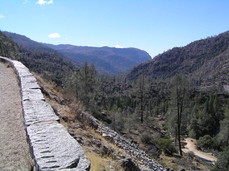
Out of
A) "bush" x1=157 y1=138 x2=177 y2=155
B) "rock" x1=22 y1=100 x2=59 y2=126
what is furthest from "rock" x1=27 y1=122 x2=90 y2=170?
"bush" x1=157 y1=138 x2=177 y2=155

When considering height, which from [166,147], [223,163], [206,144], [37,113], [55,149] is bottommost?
[206,144]

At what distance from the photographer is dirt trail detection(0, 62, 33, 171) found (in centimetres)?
477

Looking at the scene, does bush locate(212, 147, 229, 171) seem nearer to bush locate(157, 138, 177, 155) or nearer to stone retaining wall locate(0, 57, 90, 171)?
bush locate(157, 138, 177, 155)

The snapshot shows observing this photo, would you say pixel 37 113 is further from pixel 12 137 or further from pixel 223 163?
pixel 223 163

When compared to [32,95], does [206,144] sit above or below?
below

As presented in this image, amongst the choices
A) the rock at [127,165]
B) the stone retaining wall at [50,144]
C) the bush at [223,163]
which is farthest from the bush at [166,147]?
the stone retaining wall at [50,144]

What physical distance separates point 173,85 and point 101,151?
30245mm

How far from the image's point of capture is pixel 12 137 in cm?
602

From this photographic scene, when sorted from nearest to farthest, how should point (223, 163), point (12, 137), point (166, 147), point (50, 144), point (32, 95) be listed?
1. point (50, 144)
2. point (12, 137)
3. point (32, 95)
4. point (223, 163)
5. point (166, 147)

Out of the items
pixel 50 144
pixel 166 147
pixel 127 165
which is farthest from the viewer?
pixel 166 147

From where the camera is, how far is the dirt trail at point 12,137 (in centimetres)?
477

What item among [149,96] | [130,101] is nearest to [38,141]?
[130,101]

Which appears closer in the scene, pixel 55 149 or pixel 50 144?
pixel 55 149

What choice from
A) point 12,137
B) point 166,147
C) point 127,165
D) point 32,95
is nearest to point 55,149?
point 12,137
